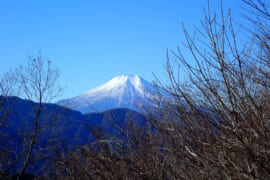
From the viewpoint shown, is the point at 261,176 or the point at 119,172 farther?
the point at 119,172

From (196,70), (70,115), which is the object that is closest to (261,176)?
(196,70)

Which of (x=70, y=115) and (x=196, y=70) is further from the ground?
(x=70, y=115)

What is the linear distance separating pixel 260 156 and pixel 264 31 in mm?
2632

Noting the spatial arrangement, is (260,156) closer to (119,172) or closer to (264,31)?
(119,172)

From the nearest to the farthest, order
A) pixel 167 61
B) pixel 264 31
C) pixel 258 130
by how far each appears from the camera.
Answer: pixel 258 130, pixel 167 61, pixel 264 31

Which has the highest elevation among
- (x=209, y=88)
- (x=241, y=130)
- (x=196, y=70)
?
(x=196, y=70)

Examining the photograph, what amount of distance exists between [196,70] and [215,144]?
0.70 metres

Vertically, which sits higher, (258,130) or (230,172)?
(258,130)

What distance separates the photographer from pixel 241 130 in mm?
2793

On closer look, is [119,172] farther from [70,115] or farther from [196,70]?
[70,115]

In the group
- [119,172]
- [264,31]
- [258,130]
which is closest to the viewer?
[258,130]

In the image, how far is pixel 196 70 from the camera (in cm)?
302

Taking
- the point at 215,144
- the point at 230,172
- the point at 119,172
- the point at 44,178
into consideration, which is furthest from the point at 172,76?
the point at 44,178

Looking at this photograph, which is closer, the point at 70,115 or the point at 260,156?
the point at 260,156
